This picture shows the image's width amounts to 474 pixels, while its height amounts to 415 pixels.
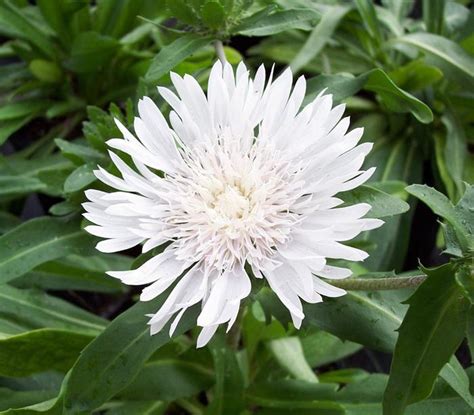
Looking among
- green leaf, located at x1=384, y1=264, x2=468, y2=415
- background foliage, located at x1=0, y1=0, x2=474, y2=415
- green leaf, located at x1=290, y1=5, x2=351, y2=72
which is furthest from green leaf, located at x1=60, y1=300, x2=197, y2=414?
green leaf, located at x1=290, y1=5, x2=351, y2=72

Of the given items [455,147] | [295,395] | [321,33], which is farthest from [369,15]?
[295,395]

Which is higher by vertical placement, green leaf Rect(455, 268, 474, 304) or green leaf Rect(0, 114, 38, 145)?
green leaf Rect(455, 268, 474, 304)

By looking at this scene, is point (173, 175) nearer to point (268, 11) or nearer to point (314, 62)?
point (268, 11)

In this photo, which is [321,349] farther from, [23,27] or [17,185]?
[23,27]

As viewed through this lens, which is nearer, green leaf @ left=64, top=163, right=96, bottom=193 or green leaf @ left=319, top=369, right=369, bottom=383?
green leaf @ left=64, top=163, right=96, bottom=193

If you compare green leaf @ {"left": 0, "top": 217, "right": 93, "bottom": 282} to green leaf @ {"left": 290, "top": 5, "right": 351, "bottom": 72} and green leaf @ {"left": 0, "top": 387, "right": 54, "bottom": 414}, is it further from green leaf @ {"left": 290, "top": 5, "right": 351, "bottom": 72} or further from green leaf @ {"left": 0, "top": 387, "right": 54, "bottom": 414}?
green leaf @ {"left": 290, "top": 5, "right": 351, "bottom": 72}

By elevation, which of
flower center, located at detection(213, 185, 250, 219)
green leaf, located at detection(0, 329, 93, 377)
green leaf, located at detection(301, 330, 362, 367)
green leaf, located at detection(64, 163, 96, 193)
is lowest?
green leaf, located at detection(301, 330, 362, 367)

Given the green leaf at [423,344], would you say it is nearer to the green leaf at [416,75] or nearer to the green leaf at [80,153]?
the green leaf at [80,153]

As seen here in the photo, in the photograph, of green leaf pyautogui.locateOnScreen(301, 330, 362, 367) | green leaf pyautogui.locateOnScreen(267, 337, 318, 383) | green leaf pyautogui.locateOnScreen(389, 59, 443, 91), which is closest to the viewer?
green leaf pyautogui.locateOnScreen(267, 337, 318, 383)

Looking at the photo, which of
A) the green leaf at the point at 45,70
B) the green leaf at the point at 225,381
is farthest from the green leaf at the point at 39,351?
the green leaf at the point at 45,70
